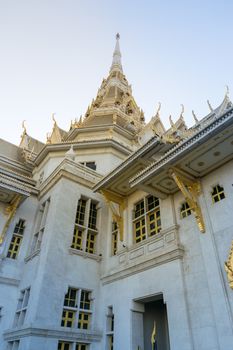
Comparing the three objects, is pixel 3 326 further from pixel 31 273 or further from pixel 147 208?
pixel 147 208

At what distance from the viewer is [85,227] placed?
14.6 metres

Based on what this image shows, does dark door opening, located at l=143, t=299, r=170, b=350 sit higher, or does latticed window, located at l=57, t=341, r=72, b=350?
dark door opening, located at l=143, t=299, r=170, b=350

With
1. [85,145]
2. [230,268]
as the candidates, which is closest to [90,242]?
[85,145]

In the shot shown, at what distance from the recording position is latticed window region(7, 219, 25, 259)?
14483 millimetres

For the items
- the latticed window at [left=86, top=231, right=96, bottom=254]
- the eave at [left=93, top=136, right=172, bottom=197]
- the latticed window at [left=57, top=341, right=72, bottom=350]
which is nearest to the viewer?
the latticed window at [left=57, top=341, right=72, bottom=350]

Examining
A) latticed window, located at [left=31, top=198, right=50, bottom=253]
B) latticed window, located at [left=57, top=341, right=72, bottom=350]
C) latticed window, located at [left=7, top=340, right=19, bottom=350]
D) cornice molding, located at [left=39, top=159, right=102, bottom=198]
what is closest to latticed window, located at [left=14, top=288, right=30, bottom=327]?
latticed window, located at [left=7, top=340, right=19, bottom=350]

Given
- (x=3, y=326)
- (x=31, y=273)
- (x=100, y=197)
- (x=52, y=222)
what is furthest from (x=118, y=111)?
(x=3, y=326)

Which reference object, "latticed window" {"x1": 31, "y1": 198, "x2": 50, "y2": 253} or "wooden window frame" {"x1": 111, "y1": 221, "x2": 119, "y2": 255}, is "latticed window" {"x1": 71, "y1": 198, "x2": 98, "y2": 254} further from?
"latticed window" {"x1": 31, "y1": 198, "x2": 50, "y2": 253}

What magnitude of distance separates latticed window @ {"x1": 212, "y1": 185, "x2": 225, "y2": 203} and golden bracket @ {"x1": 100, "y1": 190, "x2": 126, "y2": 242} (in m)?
5.37

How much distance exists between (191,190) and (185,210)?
3.06ft

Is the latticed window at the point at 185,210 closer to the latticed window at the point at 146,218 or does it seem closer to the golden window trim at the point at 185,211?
the golden window trim at the point at 185,211

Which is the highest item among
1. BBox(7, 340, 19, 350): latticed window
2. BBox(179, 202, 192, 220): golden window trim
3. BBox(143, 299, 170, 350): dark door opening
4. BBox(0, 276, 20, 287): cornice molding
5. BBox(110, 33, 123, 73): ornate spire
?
BBox(110, 33, 123, 73): ornate spire

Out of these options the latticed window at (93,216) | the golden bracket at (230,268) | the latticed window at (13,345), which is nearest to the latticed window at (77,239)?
the latticed window at (93,216)

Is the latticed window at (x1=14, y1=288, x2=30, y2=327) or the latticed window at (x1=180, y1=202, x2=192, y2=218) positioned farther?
the latticed window at (x1=14, y1=288, x2=30, y2=327)
